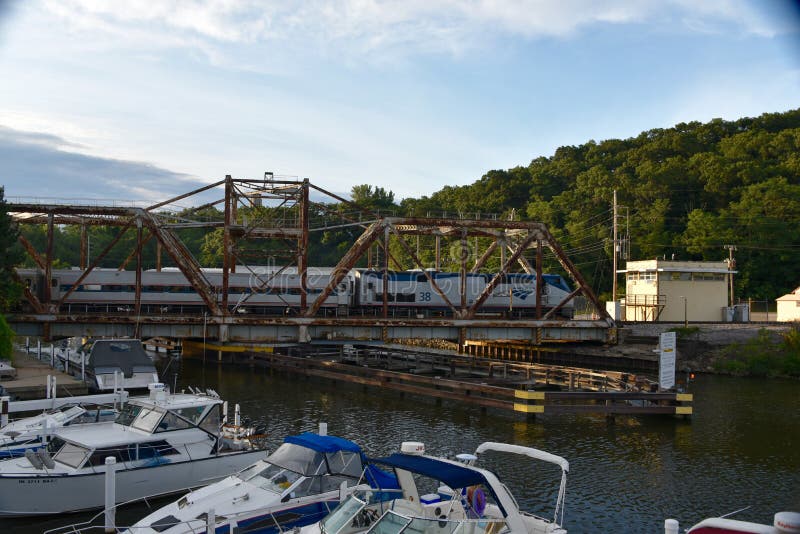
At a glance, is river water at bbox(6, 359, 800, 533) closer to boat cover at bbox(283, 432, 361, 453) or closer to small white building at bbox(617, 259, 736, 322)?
boat cover at bbox(283, 432, 361, 453)

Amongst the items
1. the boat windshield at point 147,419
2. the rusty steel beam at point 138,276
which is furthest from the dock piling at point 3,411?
the rusty steel beam at point 138,276

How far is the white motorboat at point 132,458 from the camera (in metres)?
19.2

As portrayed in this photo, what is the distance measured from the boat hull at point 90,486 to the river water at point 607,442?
1.54 ft

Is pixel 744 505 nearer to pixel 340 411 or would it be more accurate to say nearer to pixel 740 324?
pixel 340 411

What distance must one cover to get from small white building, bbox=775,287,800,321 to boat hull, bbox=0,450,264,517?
6118 cm

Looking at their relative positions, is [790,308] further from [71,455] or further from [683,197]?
[71,455]

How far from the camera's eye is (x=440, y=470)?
15328mm

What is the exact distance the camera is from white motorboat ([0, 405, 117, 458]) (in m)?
22.2

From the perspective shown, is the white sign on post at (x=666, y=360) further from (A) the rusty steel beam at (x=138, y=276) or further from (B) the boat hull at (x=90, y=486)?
A: (A) the rusty steel beam at (x=138, y=276)

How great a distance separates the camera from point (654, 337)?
61.0 metres

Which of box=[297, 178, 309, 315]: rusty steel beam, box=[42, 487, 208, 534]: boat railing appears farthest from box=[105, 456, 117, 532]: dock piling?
box=[297, 178, 309, 315]: rusty steel beam

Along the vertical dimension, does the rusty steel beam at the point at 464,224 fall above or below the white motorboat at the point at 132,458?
above

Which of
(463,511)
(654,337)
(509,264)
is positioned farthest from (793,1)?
(654,337)

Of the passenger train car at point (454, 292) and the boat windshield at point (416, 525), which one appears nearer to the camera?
the boat windshield at point (416, 525)
